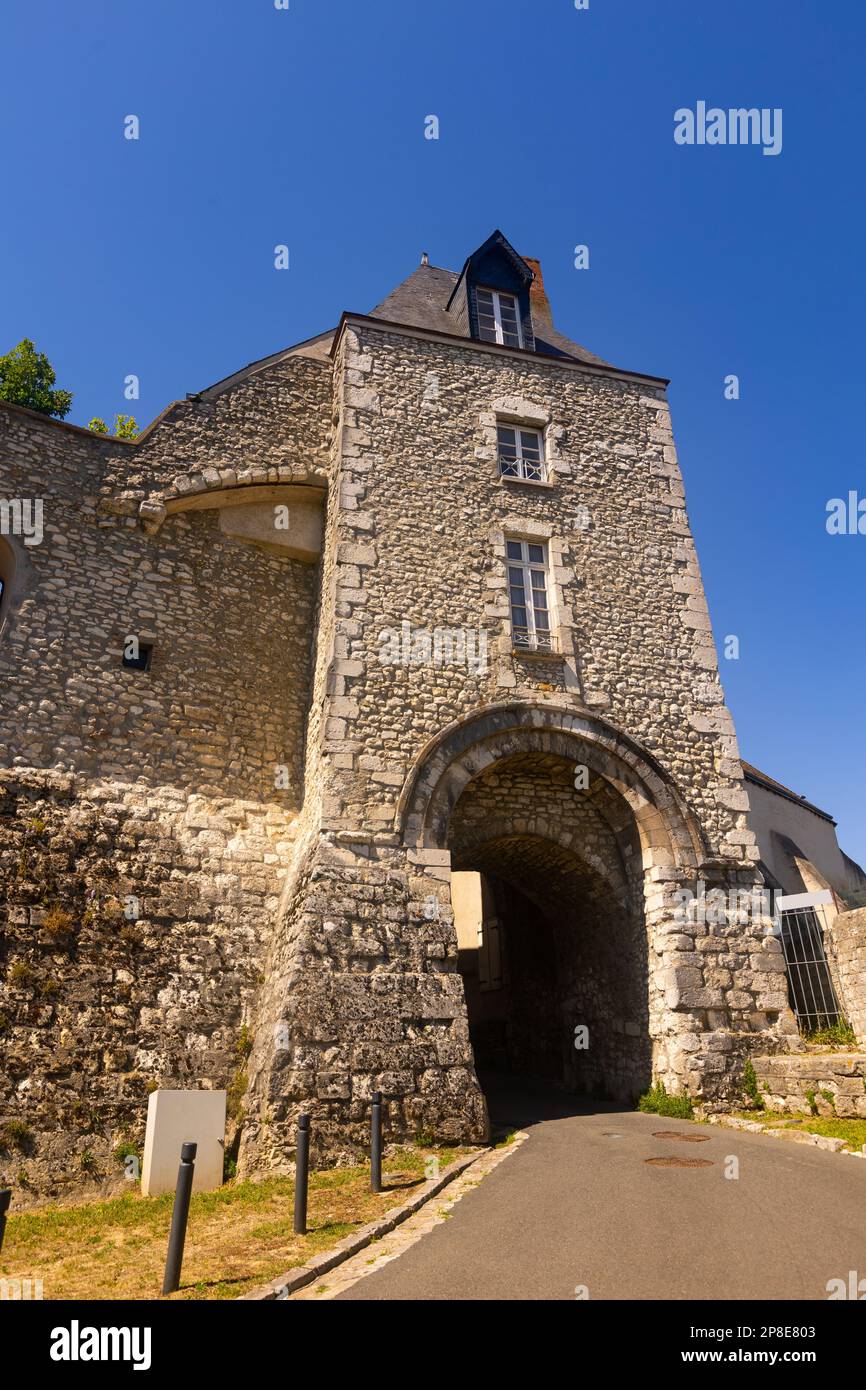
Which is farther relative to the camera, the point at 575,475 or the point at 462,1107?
the point at 575,475

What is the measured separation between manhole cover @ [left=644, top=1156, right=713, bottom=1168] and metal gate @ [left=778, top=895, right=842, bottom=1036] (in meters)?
3.96

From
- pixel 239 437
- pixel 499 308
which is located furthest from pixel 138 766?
pixel 499 308

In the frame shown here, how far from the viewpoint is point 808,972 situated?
33.9 feet

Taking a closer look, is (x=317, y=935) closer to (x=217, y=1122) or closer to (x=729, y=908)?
(x=217, y=1122)

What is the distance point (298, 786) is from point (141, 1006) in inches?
115

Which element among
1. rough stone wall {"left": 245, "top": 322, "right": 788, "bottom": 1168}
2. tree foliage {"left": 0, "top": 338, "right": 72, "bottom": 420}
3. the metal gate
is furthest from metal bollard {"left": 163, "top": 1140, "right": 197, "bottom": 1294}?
tree foliage {"left": 0, "top": 338, "right": 72, "bottom": 420}

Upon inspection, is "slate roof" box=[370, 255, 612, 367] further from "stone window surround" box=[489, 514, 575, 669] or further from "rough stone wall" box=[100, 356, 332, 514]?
"stone window surround" box=[489, 514, 575, 669]

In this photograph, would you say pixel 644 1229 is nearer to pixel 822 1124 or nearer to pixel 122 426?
pixel 822 1124

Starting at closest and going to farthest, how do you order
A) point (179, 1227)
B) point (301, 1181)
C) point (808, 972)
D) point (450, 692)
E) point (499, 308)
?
point (179, 1227)
point (301, 1181)
point (450, 692)
point (808, 972)
point (499, 308)

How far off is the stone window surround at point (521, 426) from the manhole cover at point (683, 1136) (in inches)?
300

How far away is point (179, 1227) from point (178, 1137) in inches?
120

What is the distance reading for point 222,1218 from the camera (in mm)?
5676

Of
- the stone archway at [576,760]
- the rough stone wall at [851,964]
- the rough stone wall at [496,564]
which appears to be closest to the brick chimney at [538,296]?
the rough stone wall at [496,564]
